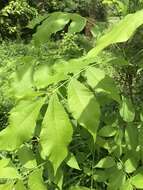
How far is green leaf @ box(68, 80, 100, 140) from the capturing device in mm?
1336

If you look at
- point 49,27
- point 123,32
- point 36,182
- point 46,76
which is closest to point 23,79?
point 46,76

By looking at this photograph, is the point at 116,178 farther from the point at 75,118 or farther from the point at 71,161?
the point at 75,118

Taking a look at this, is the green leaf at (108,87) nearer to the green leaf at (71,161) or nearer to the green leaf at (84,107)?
the green leaf at (84,107)

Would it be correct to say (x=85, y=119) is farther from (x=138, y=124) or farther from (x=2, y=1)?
(x=2, y=1)

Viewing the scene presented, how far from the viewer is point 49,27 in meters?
1.75

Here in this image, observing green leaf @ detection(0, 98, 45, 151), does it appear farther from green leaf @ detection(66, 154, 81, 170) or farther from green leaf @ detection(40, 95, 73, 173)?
green leaf @ detection(66, 154, 81, 170)

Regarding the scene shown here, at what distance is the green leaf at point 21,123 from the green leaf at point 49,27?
1.46 ft

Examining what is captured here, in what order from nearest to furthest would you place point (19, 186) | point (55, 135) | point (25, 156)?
point (55, 135)
point (19, 186)
point (25, 156)

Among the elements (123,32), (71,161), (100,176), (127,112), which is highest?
(123,32)

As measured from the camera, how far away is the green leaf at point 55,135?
4.29 ft

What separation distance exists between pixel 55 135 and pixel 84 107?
11 centimetres

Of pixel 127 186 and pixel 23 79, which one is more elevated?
pixel 23 79

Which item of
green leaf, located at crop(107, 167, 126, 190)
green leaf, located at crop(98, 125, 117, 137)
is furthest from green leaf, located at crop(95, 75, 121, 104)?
green leaf, located at crop(107, 167, 126, 190)

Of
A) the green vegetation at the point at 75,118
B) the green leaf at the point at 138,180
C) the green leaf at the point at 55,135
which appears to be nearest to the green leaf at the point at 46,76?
the green vegetation at the point at 75,118
